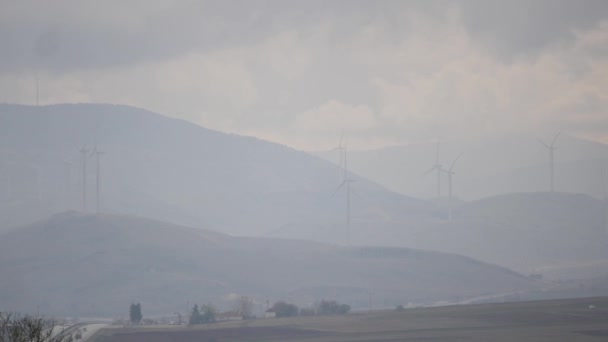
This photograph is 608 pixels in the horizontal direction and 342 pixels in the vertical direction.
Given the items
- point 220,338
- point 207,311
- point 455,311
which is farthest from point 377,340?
point 207,311


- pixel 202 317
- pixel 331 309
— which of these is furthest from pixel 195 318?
pixel 331 309

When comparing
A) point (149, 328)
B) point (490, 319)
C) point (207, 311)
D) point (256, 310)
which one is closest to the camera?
point (490, 319)

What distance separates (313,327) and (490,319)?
2081 centimetres

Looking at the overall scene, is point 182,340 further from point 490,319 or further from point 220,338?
point 490,319

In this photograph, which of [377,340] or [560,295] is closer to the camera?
[377,340]

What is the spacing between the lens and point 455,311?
5236 inches

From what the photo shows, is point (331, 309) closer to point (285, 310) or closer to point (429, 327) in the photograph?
point (285, 310)

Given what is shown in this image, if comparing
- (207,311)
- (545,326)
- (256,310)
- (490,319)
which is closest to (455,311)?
(490,319)

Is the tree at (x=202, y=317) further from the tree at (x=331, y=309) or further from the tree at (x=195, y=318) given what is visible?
the tree at (x=331, y=309)

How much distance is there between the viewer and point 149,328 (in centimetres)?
12725

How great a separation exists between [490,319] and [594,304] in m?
17.5

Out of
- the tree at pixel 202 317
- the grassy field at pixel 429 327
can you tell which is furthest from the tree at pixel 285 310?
the tree at pixel 202 317

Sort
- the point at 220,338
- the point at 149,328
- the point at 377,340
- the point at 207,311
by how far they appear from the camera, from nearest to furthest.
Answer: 1. the point at 377,340
2. the point at 220,338
3. the point at 149,328
4. the point at 207,311

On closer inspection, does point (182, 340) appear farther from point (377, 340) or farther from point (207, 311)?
point (207, 311)
